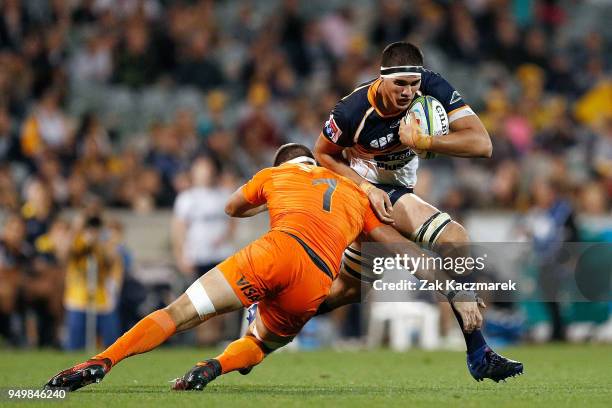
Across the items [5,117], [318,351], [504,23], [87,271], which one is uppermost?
[504,23]

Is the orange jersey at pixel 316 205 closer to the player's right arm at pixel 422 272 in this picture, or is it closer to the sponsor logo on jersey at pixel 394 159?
the player's right arm at pixel 422 272

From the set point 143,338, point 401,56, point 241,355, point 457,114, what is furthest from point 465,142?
point 143,338

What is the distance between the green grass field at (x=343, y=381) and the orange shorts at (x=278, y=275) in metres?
0.60

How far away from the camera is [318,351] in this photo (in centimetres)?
1431

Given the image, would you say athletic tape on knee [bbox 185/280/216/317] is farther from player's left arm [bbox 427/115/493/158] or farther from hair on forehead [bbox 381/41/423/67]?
hair on forehead [bbox 381/41/423/67]

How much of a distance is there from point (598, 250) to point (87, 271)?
23.1 ft

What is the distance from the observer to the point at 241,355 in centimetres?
779

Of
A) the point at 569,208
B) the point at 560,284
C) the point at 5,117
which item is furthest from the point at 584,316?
the point at 5,117

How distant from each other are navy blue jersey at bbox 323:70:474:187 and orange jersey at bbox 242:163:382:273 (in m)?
0.52

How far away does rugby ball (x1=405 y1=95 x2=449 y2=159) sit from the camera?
8.08 m

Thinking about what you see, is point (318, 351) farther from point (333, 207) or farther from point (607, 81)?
point (607, 81)

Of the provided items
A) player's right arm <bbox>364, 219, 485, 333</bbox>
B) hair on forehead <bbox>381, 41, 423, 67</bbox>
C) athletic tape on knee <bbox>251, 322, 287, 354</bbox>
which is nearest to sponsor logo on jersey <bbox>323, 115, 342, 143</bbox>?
hair on forehead <bbox>381, 41, 423, 67</bbox>

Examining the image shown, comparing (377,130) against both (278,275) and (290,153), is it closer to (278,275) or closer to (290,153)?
(290,153)

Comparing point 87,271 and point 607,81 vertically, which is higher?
point 607,81
